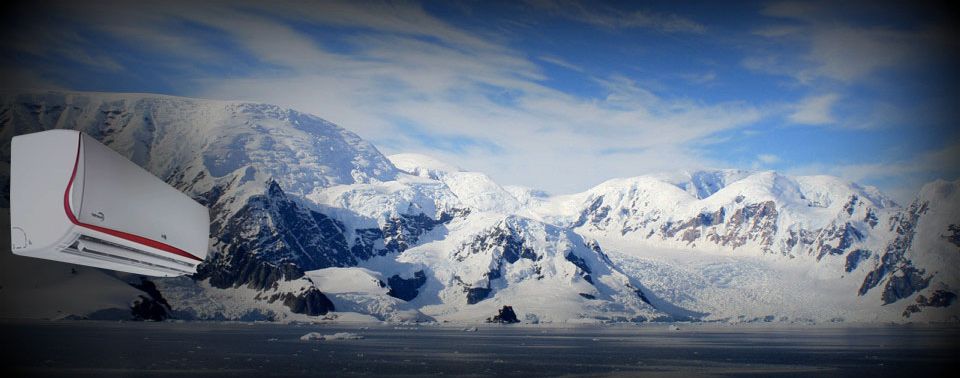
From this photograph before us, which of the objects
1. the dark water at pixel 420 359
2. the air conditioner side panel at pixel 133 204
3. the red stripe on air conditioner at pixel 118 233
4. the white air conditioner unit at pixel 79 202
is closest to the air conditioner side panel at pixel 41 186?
the white air conditioner unit at pixel 79 202

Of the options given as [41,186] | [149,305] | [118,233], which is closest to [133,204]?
[118,233]

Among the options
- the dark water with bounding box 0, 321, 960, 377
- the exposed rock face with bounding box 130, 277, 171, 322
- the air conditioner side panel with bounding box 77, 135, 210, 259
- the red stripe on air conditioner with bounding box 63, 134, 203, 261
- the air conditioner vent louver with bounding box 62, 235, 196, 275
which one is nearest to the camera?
the red stripe on air conditioner with bounding box 63, 134, 203, 261

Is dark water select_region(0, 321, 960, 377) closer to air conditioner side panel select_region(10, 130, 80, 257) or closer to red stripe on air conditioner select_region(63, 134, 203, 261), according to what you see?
red stripe on air conditioner select_region(63, 134, 203, 261)

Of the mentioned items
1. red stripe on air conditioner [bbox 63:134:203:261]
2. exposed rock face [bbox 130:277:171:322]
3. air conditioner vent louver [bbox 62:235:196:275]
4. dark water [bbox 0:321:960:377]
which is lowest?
dark water [bbox 0:321:960:377]

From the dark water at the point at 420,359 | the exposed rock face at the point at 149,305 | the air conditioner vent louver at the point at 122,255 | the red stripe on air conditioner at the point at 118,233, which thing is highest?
the red stripe on air conditioner at the point at 118,233

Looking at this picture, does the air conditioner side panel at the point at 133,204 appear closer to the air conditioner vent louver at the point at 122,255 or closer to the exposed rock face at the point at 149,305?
the air conditioner vent louver at the point at 122,255

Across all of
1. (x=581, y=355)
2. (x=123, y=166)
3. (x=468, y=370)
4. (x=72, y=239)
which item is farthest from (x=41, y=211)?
(x=581, y=355)

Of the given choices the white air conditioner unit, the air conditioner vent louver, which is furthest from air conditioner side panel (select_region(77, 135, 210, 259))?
the air conditioner vent louver
